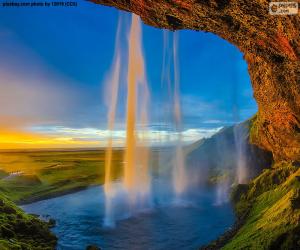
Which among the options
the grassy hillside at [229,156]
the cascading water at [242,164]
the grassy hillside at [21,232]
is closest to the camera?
the grassy hillside at [21,232]

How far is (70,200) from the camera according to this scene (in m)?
48.9

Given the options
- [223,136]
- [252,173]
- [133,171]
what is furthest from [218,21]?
[223,136]

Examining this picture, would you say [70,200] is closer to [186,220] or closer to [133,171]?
[133,171]

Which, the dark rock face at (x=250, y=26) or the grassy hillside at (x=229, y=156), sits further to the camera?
the grassy hillside at (x=229, y=156)

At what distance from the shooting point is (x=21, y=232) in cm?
2627

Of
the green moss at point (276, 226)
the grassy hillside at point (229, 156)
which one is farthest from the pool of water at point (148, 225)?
the grassy hillside at point (229, 156)

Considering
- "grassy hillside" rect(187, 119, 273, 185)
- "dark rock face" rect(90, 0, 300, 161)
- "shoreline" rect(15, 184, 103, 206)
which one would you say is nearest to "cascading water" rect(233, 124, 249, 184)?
"grassy hillside" rect(187, 119, 273, 185)

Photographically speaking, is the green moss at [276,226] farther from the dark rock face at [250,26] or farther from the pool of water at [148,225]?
the dark rock face at [250,26]

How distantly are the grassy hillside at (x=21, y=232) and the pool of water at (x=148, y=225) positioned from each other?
5.62ft

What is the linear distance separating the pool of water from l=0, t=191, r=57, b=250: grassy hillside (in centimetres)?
171

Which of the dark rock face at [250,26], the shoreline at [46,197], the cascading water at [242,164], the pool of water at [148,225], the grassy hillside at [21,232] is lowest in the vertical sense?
the shoreline at [46,197]

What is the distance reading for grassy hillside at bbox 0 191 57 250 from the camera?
76.9 ft

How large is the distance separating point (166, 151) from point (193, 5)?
8258cm

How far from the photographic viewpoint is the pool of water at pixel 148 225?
27188 millimetres
